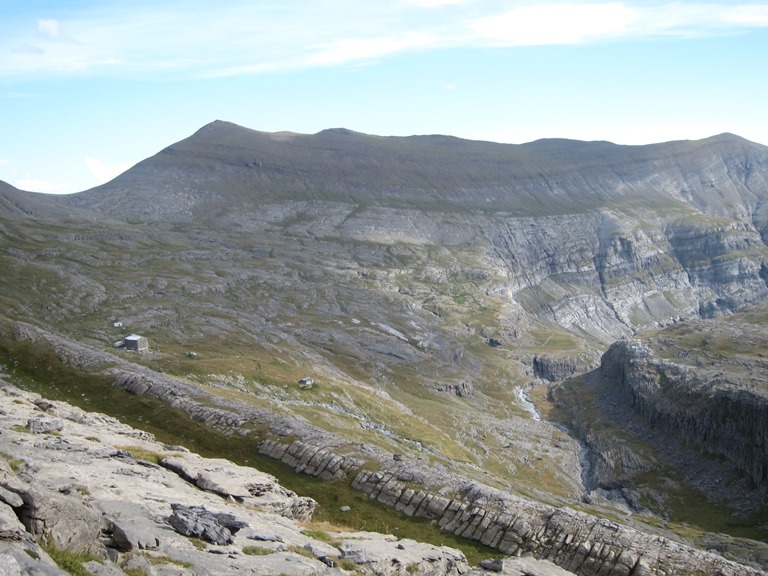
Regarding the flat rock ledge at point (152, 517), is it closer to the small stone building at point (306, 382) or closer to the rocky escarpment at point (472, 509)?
the rocky escarpment at point (472, 509)

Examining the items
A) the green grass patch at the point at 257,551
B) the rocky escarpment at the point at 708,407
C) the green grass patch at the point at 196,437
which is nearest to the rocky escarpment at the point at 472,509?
the green grass patch at the point at 196,437

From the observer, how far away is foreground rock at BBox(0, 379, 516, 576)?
89.9 ft

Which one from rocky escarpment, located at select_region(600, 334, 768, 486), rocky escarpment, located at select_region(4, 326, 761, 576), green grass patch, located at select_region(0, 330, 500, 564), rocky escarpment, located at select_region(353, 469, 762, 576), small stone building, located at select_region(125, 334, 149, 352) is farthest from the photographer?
rocky escarpment, located at select_region(600, 334, 768, 486)

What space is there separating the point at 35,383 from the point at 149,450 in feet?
114

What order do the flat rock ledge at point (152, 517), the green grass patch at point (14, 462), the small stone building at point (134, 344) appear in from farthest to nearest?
1. the small stone building at point (134, 344)
2. the green grass patch at point (14, 462)
3. the flat rock ledge at point (152, 517)

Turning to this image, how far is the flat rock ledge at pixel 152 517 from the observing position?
1078 inches

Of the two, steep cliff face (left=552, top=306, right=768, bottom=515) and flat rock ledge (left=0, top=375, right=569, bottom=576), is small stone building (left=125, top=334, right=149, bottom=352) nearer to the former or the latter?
flat rock ledge (left=0, top=375, right=569, bottom=576)

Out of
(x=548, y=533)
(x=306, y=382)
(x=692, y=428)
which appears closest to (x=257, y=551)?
(x=548, y=533)

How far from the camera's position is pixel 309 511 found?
51562 millimetres

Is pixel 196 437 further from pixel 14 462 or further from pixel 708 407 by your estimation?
pixel 708 407

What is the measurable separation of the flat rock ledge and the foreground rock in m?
0.07

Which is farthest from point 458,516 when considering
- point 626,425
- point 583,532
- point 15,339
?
point 626,425

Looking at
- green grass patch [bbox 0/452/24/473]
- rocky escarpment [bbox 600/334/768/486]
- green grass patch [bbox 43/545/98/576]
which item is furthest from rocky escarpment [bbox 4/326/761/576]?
rocky escarpment [bbox 600/334/768/486]

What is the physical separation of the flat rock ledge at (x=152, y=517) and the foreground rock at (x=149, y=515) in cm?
7
